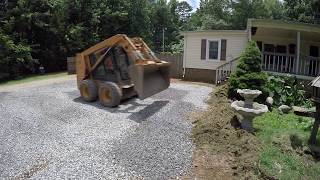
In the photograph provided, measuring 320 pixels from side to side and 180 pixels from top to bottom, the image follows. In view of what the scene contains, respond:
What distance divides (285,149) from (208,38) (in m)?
12.2

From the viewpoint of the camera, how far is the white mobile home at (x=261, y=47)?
18.4m

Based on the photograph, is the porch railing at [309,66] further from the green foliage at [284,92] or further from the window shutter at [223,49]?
the window shutter at [223,49]

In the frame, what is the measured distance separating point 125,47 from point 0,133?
5097 mm

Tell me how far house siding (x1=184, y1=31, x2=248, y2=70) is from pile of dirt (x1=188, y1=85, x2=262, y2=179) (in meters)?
8.65

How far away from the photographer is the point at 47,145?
9.20 meters

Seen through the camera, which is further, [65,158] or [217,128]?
[217,128]

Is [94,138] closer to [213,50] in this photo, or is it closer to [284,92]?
[284,92]

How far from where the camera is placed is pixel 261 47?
882 inches

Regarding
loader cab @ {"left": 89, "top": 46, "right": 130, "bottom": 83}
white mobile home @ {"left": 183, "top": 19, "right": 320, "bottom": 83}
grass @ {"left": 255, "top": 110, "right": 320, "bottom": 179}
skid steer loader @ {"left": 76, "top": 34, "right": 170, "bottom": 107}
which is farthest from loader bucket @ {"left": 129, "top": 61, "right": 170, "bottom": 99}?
white mobile home @ {"left": 183, "top": 19, "right": 320, "bottom": 83}

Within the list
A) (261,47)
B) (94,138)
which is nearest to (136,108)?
(94,138)

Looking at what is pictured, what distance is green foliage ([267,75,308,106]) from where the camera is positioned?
1533cm

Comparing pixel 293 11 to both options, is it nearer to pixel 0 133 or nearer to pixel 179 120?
pixel 179 120

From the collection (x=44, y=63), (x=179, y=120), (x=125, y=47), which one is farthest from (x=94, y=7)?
(x=179, y=120)

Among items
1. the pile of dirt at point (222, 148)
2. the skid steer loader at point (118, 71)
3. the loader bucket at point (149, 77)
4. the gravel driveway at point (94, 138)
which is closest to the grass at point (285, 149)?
the pile of dirt at point (222, 148)
